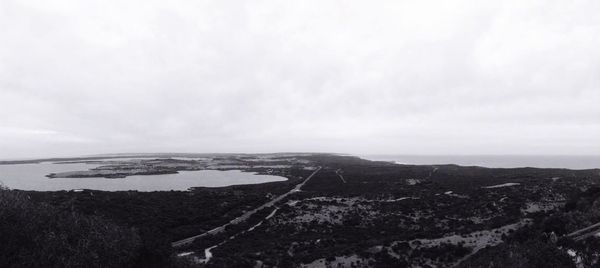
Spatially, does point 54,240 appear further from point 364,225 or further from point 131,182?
point 131,182

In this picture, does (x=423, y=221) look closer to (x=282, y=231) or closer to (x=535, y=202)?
(x=282, y=231)

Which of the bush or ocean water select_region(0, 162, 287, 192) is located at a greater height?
the bush

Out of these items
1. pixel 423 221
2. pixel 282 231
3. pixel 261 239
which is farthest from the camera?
pixel 423 221

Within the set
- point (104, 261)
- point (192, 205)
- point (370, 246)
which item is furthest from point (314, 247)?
point (192, 205)

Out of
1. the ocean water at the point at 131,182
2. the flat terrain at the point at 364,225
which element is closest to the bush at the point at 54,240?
the flat terrain at the point at 364,225

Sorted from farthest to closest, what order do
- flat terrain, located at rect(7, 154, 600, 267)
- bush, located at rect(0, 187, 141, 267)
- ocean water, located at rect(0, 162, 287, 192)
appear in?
ocean water, located at rect(0, 162, 287, 192) < flat terrain, located at rect(7, 154, 600, 267) < bush, located at rect(0, 187, 141, 267)

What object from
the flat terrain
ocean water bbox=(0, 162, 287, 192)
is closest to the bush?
the flat terrain

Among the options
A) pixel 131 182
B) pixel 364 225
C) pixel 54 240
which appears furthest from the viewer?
pixel 131 182

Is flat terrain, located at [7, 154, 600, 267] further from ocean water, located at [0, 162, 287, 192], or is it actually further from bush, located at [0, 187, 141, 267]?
ocean water, located at [0, 162, 287, 192]

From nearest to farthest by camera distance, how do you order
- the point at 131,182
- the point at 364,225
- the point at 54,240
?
the point at 54,240 < the point at 364,225 < the point at 131,182

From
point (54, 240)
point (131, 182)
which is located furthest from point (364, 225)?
point (131, 182)

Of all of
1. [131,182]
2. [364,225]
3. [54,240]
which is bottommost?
[364,225]
